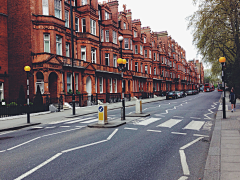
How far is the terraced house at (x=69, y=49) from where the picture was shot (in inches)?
875

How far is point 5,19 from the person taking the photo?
23656 mm

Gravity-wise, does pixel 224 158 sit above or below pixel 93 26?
below

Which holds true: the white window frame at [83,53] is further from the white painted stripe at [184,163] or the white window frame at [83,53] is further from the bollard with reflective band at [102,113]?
the white painted stripe at [184,163]

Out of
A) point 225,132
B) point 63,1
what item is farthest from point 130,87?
point 225,132

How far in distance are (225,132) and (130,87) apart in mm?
31571

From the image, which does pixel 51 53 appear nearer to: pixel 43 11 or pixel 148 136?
pixel 43 11

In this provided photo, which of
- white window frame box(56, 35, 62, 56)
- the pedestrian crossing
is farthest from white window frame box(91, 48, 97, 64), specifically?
the pedestrian crossing

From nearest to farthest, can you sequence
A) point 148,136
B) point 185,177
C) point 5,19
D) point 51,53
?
1. point 185,177
2. point 148,136
3. point 51,53
4. point 5,19

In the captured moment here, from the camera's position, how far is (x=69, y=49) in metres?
27.0

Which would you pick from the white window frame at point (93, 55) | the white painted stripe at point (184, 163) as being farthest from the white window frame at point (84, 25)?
the white painted stripe at point (184, 163)

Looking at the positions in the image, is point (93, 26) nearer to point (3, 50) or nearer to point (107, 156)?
point (3, 50)

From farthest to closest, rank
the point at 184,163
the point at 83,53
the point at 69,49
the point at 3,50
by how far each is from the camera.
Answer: the point at 83,53
the point at 69,49
the point at 3,50
the point at 184,163

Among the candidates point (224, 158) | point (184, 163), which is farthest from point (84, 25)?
point (224, 158)

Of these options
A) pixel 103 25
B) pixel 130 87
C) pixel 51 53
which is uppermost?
pixel 103 25
